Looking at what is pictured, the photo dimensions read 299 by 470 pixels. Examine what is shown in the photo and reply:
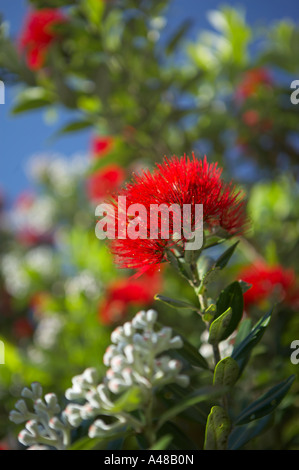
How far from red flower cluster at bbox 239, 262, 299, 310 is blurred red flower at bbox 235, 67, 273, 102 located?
0.87 m

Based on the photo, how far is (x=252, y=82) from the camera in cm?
179

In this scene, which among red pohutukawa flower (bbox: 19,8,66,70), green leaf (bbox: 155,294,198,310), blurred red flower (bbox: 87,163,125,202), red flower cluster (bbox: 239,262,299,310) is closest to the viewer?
green leaf (bbox: 155,294,198,310)

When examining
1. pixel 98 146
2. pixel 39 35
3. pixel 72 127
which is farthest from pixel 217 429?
pixel 98 146

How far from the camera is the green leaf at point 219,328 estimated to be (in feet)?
1.53

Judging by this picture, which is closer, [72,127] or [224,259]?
[224,259]

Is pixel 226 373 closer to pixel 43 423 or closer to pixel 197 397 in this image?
pixel 197 397

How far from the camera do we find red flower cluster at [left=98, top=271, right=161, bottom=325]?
1268 mm

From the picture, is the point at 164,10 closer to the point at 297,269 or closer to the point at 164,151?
the point at 164,151

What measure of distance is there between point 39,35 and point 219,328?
3.54 feet

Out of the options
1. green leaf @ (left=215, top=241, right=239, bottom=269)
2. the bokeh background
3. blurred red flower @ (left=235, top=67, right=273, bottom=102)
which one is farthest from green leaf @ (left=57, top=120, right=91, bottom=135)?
green leaf @ (left=215, top=241, right=239, bottom=269)

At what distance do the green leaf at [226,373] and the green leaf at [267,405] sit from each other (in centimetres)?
4

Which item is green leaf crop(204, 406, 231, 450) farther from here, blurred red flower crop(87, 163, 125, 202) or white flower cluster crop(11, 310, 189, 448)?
blurred red flower crop(87, 163, 125, 202)

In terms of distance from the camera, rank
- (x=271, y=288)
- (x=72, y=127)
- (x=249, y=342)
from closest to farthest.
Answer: (x=249, y=342)
(x=271, y=288)
(x=72, y=127)
